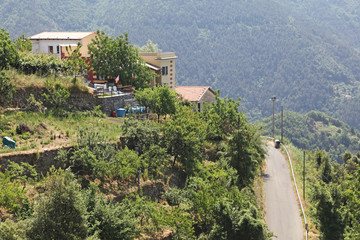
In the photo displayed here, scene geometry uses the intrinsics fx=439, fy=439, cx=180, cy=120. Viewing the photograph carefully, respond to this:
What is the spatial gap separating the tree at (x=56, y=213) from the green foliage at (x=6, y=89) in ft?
48.5

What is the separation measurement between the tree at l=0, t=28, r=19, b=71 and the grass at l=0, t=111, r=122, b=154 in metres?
5.71

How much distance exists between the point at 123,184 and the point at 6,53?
1499 centimetres

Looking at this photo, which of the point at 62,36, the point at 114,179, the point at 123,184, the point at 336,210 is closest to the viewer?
the point at 123,184

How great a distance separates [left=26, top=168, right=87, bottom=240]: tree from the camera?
1686 centimetres

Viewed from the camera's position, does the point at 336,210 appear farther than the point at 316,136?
No

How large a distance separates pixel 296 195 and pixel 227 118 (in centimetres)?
1059

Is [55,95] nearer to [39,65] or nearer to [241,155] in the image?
[39,65]

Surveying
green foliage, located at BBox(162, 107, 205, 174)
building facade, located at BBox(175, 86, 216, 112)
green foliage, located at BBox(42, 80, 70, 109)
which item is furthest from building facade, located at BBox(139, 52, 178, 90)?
green foliage, located at BBox(162, 107, 205, 174)

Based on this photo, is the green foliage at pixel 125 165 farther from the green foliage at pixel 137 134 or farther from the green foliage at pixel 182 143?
the green foliage at pixel 182 143

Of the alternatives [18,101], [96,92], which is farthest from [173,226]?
[96,92]

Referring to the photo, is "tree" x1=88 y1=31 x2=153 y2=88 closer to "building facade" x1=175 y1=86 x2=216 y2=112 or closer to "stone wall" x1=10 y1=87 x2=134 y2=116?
"stone wall" x1=10 y1=87 x2=134 y2=116

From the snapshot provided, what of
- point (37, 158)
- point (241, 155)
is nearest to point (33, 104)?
point (37, 158)

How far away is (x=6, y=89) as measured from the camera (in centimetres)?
3005

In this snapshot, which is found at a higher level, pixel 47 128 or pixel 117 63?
pixel 117 63
